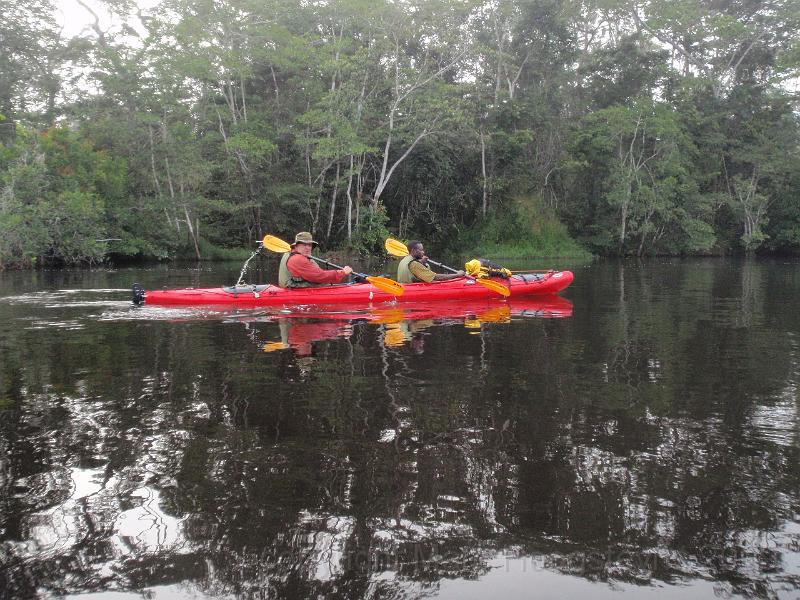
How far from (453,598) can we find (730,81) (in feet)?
120

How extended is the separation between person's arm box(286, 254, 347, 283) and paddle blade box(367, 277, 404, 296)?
495 mm

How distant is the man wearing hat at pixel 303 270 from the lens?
10.6 m

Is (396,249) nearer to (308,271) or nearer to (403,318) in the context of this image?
(308,271)

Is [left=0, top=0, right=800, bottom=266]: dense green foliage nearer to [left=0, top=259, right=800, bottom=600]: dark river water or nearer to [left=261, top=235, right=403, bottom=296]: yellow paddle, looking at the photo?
[left=261, top=235, right=403, bottom=296]: yellow paddle

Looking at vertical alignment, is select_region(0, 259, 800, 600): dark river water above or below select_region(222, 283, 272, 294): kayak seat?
below

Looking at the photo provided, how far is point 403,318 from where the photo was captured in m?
10.0

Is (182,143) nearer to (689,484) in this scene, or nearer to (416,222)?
(416,222)

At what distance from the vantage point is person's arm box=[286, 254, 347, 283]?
10.6 metres

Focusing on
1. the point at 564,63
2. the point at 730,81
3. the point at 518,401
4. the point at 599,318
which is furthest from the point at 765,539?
the point at 730,81

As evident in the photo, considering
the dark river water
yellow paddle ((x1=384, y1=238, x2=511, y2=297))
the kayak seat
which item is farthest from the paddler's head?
the dark river water

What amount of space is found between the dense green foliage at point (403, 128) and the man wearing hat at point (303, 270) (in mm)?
11209

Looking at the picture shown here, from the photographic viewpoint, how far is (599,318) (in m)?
10.2

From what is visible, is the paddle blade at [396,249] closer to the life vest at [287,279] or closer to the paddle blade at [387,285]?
the paddle blade at [387,285]

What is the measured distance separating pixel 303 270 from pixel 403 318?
73.7 inches
